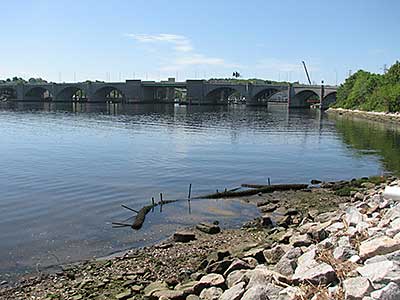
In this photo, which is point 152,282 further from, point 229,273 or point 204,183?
point 204,183

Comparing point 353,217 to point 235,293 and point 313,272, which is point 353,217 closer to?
point 313,272

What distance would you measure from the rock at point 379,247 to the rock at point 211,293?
127 inches

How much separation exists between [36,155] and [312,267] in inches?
1363

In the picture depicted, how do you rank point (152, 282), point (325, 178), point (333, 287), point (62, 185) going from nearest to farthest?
point (333, 287) < point (152, 282) < point (62, 185) < point (325, 178)

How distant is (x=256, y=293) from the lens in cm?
897

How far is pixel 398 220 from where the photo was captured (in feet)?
37.2

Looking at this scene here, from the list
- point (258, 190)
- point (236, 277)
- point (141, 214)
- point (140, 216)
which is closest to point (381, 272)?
point (236, 277)

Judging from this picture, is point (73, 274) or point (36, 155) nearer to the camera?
point (73, 274)

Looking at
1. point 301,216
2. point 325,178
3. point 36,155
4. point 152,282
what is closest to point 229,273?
point 152,282

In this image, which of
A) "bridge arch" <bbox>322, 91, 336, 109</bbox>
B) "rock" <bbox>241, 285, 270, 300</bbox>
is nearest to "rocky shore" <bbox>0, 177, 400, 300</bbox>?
"rock" <bbox>241, 285, 270, 300</bbox>

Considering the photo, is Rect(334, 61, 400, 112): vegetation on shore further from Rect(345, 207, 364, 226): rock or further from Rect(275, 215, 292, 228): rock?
Rect(345, 207, 364, 226): rock

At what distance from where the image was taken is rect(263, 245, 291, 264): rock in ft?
41.5

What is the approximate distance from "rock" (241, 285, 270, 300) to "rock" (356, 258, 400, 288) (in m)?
1.81

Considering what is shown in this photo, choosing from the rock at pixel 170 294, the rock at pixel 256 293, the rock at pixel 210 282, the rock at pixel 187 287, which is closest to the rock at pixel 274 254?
the rock at pixel 210 282
